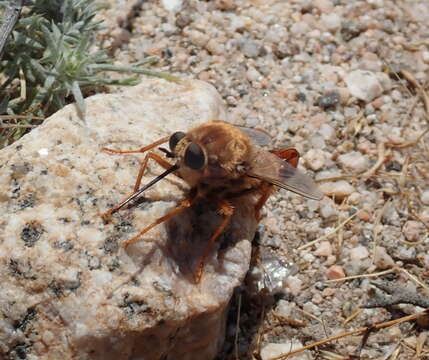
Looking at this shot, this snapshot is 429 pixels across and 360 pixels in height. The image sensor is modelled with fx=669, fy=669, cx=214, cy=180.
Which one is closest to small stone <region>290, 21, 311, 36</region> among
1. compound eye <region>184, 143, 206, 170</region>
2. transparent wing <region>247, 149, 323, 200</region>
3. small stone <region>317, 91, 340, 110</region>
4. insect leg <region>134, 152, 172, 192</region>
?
small stone <region>317, 91, 340, 110</region>

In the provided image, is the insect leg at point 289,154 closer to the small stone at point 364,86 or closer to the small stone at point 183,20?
the small stone at point 364,86

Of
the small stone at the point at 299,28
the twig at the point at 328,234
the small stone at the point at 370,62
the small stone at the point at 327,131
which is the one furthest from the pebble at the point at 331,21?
the twig at the point at 328,234

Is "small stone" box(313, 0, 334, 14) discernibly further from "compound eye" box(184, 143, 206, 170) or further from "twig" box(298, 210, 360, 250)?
"compound eye" box(184, 143, 206, 170)

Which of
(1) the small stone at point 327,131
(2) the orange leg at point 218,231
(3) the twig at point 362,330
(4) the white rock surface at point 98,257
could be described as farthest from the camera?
(1) the small stone at point 327,131

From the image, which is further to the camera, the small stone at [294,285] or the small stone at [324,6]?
the small stone at [324,6]

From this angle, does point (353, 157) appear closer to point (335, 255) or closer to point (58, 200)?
point (335, 255)

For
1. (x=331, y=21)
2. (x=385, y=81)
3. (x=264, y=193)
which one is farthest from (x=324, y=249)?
(x=331, y=21)

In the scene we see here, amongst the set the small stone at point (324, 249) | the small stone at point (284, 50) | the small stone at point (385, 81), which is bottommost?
the small stone at point (324, 249)

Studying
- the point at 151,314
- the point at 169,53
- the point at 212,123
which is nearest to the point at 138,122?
the point at 212,123
